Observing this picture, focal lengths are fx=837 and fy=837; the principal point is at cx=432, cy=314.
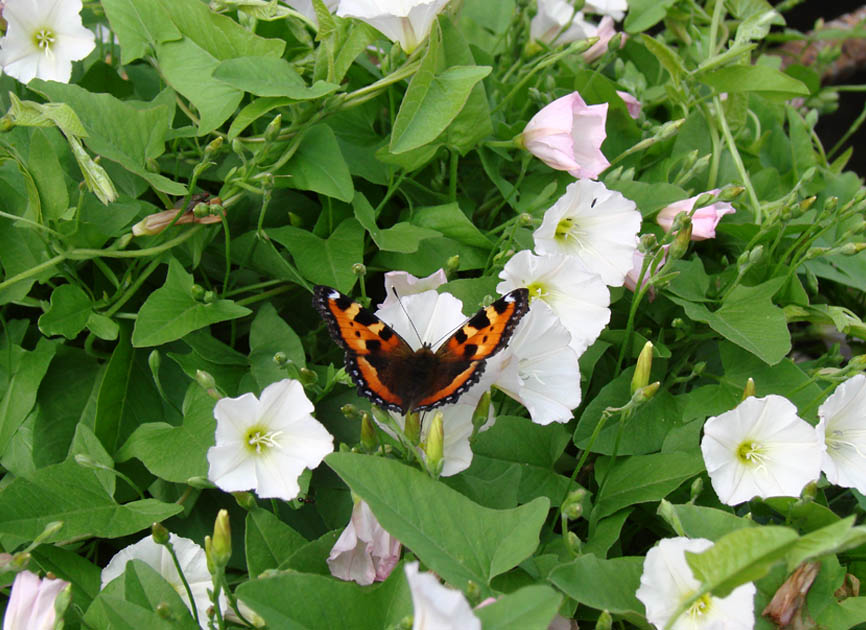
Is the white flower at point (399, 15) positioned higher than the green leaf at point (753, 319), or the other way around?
the white flower at point (399, 15)

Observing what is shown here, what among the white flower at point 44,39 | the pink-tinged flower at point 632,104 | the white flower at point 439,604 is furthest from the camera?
the pink-tinged flower at point 632,104

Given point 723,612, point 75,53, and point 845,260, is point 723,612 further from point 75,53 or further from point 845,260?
point 75,53

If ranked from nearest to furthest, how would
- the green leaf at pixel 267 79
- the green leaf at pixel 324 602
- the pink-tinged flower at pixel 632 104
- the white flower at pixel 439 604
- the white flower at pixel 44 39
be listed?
the white flower at pixel 439 604 < the green leaf at pixel 324 602 < the green leaf at pixel 267 79 < the white flower at pixel 44 39 < the pink-tinged flower at pixel 632 104

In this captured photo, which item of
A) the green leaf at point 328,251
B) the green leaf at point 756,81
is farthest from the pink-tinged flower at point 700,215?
→ the green leaf at point 328,251

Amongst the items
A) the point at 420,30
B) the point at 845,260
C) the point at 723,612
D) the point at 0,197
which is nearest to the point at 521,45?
the point at 420,30

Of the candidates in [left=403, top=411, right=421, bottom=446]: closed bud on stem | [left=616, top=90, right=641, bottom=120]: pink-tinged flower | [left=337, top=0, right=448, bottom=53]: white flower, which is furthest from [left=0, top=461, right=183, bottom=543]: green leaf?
[left=616, top=90, right=641, bottom=120]: pink-tinged flower

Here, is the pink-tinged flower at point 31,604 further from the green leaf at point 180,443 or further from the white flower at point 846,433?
the white flower at point 846,433

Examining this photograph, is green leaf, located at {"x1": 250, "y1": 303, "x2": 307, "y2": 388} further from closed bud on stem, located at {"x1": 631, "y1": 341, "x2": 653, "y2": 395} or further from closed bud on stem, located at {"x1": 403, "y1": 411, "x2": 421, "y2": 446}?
closed bud on stem, located at {"x1": 631, "y1": 341, "x2": 653, "y2": 395}

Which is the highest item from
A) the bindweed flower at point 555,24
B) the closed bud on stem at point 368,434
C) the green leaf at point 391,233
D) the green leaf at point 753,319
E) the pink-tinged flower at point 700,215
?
the bindweed flower at point 555,24
